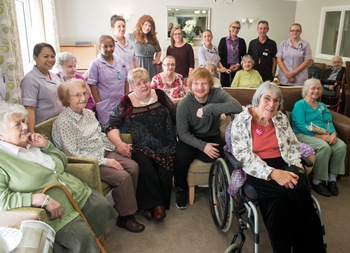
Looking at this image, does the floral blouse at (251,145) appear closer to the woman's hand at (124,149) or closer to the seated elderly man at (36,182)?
the woman's hand at (124,149)

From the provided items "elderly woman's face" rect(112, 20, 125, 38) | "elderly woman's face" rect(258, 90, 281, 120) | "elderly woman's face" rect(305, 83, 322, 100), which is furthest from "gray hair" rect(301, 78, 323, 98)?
"elderly woman's face" rect(112, 20, 125, 38)

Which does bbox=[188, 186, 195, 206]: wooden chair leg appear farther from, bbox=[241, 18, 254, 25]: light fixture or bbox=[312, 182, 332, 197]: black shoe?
bbox=[241, 18, 254, 25]: light fixture

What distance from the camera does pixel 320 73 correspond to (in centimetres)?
625

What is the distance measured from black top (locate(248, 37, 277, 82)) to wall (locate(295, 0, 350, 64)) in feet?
10.8

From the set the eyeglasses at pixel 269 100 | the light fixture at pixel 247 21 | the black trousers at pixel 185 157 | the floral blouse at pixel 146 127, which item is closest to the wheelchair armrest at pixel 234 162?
the black trousers at pixel 185 157

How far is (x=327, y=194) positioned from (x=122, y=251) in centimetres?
202

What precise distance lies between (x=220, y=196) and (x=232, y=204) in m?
0.31

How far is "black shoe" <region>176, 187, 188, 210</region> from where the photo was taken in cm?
253

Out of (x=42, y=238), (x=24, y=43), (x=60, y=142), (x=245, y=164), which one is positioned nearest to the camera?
(x=42, y=238)

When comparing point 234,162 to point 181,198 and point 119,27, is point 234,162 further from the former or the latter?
point 119,27

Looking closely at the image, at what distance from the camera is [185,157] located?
2436 mm

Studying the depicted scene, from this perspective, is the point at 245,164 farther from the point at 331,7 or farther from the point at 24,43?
the point at 331,7

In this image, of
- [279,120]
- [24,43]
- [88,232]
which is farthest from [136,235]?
[24,43]

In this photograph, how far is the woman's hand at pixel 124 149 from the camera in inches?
92.7
